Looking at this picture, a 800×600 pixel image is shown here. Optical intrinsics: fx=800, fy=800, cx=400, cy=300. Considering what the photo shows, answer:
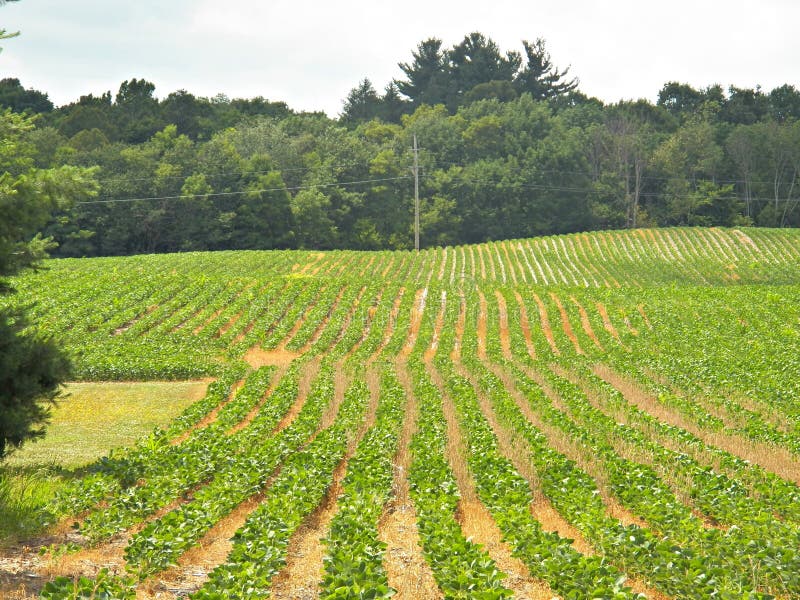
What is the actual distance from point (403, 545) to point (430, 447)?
15.5 feet

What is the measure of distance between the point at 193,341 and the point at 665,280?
35176 millimetres

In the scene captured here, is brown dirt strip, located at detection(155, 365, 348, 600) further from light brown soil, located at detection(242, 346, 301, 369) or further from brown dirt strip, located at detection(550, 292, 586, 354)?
brown dirt strip, located at detection(550, 292, 586, 354)

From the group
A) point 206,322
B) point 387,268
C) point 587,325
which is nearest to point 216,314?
point 206,322

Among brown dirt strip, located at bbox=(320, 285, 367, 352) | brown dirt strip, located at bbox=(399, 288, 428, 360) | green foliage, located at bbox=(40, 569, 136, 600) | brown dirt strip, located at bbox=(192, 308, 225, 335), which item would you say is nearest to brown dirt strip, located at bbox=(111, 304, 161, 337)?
brown dirt strip, located at bbox=(192, 308, 225, 335)

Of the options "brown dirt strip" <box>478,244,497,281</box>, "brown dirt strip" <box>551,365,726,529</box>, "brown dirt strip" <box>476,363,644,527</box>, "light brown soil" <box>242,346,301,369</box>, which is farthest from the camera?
"brown dirt strip" <box>478,244,497,281</box>

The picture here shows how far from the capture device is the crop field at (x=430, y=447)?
866cm

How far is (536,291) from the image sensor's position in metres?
45.6

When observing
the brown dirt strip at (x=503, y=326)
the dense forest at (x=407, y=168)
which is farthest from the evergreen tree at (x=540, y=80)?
the brown dirt strip at (x=503, y=326)

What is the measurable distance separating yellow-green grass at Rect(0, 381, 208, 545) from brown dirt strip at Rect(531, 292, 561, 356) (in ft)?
46.4

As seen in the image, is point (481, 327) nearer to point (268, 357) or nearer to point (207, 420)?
point (268, 357)

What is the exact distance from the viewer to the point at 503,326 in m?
37.6

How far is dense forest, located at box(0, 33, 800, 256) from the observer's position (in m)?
72.2

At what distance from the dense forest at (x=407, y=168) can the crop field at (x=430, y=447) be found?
31.2 metres

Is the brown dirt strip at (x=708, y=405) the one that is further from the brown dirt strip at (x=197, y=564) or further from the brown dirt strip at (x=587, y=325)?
the brown dirt strip at (x=197, y=564)
